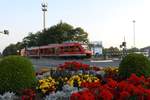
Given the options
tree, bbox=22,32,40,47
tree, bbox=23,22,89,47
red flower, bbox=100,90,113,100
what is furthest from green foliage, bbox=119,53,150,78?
tree, bbox=22,32,40,47

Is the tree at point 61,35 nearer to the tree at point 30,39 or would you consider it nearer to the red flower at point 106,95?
the tree at point 30,39

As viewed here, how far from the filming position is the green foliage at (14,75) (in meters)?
12.0

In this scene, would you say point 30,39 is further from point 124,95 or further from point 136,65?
point 124,95

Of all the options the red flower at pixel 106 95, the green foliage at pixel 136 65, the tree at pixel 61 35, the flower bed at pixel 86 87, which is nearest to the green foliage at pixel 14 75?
the flower bed at pixel 86 87

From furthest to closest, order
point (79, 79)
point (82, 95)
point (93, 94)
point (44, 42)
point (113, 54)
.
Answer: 1. point (44, 42)
2. point (113, 54)
3. point (79, 79)
4. point (93, 94)
5. point (82, 95)

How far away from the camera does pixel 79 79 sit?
12922 mm

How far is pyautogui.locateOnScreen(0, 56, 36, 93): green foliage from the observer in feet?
39.2

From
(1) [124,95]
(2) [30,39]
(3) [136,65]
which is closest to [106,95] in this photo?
(1) [124,95]

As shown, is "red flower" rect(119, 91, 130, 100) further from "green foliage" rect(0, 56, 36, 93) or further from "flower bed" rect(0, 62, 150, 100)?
"green foliage" rect(0, 56, 36, 93)

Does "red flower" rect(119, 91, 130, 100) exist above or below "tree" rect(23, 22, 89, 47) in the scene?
below

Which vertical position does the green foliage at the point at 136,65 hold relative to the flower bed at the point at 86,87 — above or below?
above

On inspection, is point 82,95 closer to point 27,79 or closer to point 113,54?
point 27,79

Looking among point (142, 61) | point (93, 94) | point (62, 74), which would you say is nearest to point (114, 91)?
point (93, 94)

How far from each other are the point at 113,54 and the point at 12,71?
7269 cm
